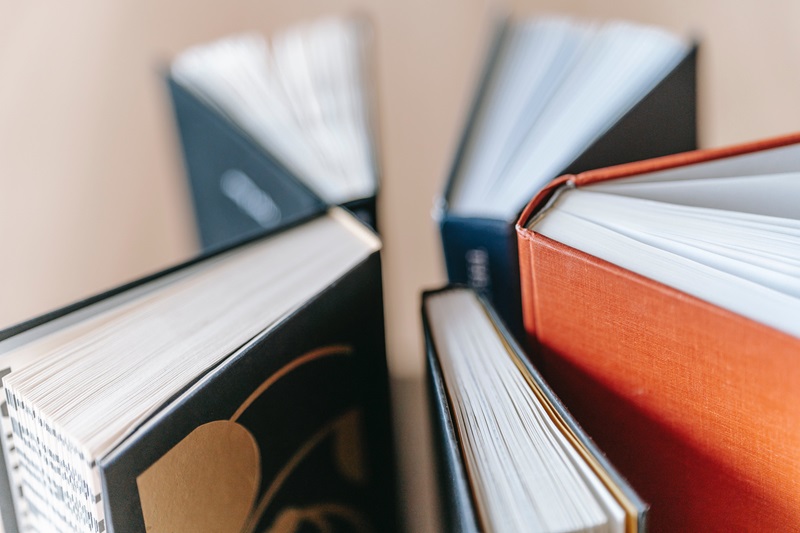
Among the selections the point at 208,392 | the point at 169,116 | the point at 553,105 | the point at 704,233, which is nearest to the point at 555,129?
the point at 553,105

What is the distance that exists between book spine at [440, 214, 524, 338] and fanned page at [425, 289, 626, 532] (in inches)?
2.6

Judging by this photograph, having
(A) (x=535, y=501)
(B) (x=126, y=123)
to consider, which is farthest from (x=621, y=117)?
(B) (x=126, y=123)

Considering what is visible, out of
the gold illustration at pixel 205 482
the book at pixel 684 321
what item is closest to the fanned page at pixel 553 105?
the book at pixel 684 321

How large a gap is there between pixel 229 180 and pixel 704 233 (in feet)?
1.58

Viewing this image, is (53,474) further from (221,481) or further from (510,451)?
(510,451)

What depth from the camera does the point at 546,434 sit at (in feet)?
1.07

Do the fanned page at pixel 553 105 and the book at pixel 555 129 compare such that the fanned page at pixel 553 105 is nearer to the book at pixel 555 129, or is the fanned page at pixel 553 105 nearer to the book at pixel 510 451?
the book at pixel 555 129

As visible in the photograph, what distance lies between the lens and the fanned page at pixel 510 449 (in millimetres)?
277

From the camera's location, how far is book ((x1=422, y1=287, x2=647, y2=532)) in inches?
10.9

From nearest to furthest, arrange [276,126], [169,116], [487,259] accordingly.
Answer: [487,259]
[276,126]
[169,116]

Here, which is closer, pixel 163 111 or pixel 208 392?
pixel 208 392

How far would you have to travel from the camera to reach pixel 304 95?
0.69m

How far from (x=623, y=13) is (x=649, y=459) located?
0.52 metres

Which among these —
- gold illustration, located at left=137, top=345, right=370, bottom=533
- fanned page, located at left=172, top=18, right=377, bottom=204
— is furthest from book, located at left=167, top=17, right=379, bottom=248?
gold illustration, located at left=137, top=345, right=370, bottom=533
